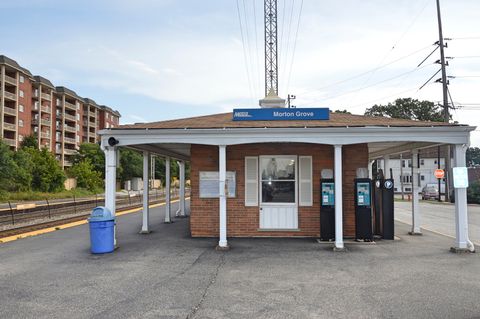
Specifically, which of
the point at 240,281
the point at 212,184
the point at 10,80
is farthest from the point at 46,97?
the point at 240,281

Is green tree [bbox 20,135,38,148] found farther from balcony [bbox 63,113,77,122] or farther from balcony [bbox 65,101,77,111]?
balcony [bbox 65,101,77,111]

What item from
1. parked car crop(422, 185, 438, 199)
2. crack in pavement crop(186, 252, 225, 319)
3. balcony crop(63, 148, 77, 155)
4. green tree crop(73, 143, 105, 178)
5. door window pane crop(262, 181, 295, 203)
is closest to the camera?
crack in pavement crop(186, 252, 225, 319)

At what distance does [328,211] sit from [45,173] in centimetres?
4002

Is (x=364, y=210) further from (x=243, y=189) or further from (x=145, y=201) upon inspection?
(x=145, y=201)

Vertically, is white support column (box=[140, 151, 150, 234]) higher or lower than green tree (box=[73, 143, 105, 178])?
lower

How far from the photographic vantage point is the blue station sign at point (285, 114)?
35.6 ft

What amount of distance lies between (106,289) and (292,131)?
5399 mm

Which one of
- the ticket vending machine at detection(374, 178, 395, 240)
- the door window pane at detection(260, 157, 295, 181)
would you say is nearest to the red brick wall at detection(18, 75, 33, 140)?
the door window pane at detection(260, 157, 295, 181)

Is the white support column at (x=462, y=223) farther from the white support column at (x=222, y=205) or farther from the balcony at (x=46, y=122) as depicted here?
the balcony at (x=46, y=122)

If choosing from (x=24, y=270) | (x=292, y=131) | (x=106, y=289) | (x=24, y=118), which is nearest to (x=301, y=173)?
(x=292, y=131)

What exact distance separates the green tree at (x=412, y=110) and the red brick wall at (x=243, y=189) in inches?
1880

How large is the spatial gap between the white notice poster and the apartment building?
41632 millimetres

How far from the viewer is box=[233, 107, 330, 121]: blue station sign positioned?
1086 centimetres

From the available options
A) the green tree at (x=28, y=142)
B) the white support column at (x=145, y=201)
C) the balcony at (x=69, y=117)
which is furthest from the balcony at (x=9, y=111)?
the white support column at (x=145, y=201)
